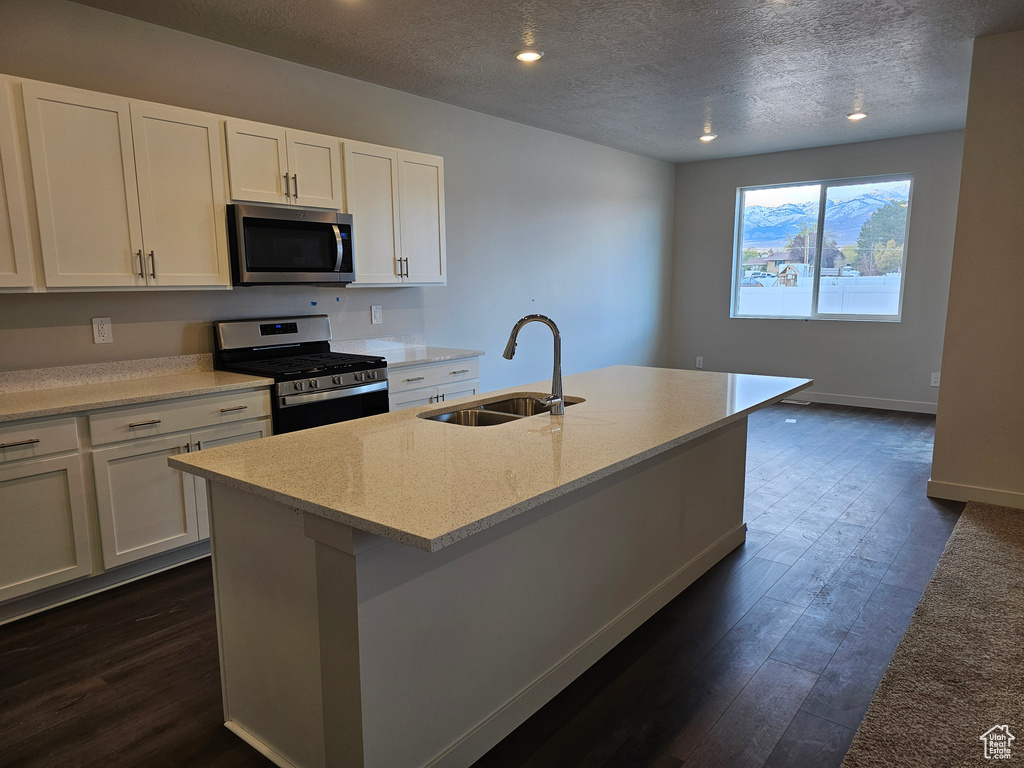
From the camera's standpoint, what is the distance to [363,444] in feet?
6.33

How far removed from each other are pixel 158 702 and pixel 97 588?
99 centimetres

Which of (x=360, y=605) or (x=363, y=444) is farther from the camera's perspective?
(x=363, y=444)

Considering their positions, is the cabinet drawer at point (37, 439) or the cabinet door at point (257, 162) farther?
the cabinet door at point (257, 162)

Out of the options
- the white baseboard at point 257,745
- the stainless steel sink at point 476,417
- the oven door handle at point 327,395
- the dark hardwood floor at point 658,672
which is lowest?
the dark hardwood floor at point 658,672

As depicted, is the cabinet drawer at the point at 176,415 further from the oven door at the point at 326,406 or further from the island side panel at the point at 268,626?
the island side panel at the point at 268,626

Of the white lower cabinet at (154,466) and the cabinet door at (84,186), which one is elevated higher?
the cabinet door at (84,186)

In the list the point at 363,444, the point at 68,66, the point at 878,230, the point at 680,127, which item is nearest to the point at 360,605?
the point at 363,444

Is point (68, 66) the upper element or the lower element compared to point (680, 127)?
lower

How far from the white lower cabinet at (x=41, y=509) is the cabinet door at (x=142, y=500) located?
0.08 m

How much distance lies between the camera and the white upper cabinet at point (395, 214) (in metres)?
3.73

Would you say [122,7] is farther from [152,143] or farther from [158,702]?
[158,702]

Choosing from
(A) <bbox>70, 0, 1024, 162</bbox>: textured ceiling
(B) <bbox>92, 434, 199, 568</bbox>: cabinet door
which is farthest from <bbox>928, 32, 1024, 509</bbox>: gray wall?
(B) <bbox>92, 434, 199, 568</bbox>: cabinet door

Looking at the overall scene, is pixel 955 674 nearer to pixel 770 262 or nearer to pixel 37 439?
pixel 37 439

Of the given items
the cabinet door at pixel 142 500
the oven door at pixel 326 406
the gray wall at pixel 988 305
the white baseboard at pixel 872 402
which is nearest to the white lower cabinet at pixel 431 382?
the oven door at pixel 326 406
